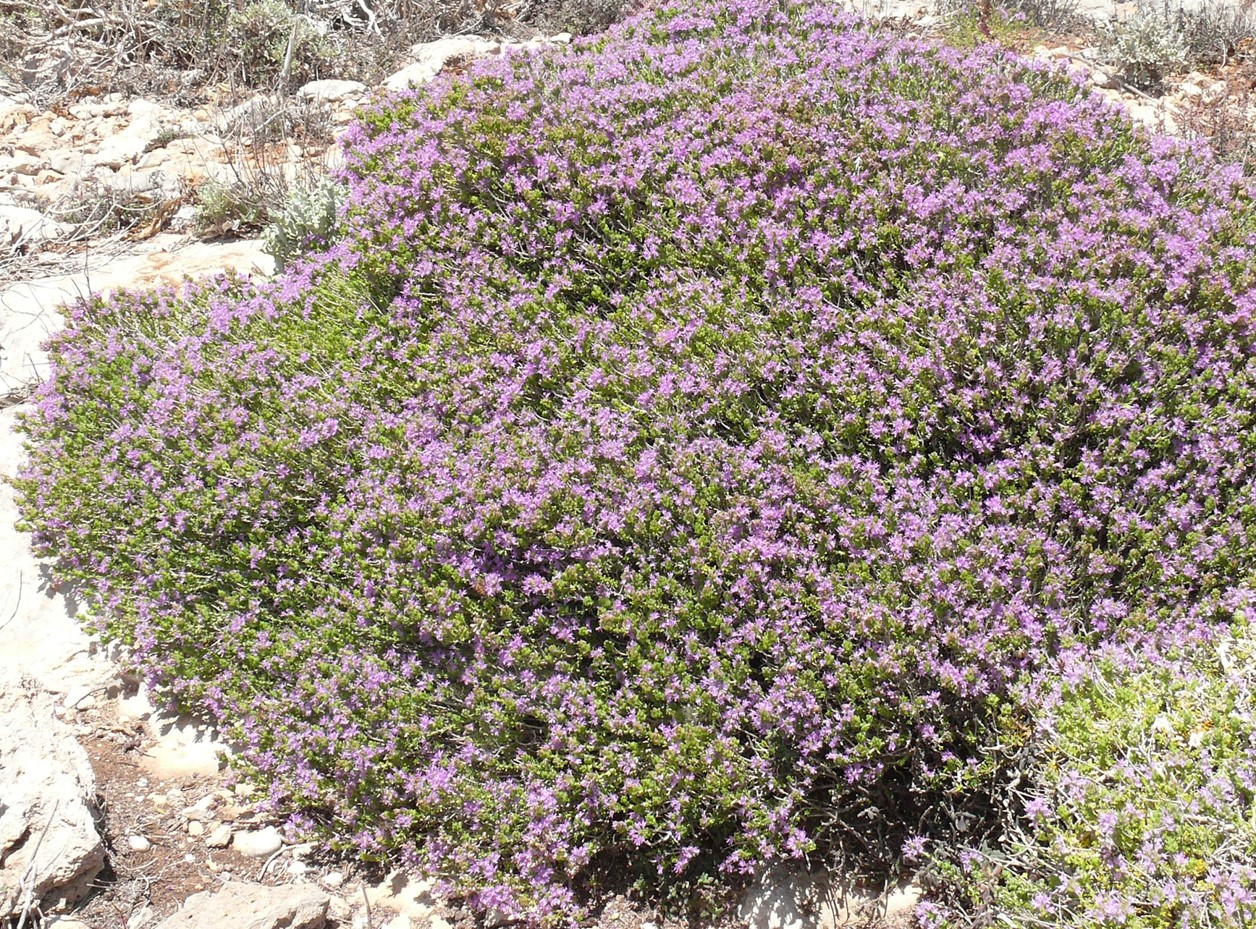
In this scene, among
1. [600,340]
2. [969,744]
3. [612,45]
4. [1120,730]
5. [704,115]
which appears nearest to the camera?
[1120,730]

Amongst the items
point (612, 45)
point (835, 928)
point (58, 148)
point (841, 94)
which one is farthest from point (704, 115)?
point (58, 148)

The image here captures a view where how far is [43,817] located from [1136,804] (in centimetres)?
384

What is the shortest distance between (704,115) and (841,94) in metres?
0.77

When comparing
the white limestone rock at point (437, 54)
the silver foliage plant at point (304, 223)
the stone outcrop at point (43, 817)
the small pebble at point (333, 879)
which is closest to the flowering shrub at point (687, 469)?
the small pebble at point (333, 879)

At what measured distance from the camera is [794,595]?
3.47 metres

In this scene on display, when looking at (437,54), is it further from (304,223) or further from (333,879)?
(333,879)

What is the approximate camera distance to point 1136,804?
2.71m

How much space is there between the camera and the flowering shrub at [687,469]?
334 cm

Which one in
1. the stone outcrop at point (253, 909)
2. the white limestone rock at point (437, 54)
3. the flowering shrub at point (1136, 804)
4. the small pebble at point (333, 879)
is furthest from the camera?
the white limestone rock at point (437, 54)

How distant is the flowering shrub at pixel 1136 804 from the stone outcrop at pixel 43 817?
125 inches

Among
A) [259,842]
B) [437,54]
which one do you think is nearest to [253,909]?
[259,842]

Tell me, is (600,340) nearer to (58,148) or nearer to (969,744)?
(969,744)

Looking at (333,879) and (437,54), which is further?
(437,54)

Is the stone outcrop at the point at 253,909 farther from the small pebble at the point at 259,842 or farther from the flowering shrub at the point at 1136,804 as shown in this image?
the flowering shrub at the point at 1136,804
